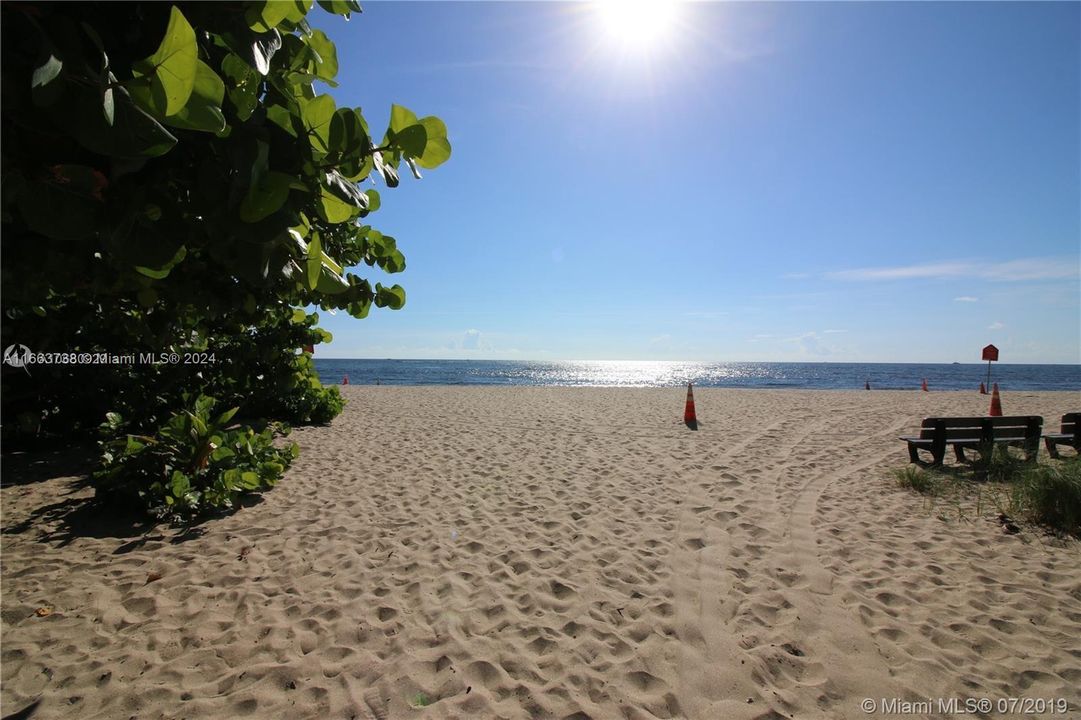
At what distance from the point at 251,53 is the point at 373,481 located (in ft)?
20.8

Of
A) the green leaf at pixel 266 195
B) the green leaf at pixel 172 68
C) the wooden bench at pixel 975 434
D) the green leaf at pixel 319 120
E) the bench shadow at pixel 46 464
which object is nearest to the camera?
the green leaf at pixel 172 68

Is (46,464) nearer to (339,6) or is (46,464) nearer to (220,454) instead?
(220,454)

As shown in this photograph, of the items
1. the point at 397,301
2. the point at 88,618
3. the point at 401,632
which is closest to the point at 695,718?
the point at 401,632

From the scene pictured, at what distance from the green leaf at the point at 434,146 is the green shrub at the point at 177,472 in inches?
205

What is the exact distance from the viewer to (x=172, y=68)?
2.79 feet

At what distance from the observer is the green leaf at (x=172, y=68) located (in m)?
0.83

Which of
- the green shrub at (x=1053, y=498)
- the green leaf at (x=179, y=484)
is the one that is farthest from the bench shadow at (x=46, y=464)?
the green shrub at (x=1053, y=498)

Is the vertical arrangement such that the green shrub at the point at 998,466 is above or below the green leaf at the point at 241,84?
below

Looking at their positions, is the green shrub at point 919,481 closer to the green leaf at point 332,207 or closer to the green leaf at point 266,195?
the green leaf at point 332,207

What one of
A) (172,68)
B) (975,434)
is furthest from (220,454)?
(975,434)

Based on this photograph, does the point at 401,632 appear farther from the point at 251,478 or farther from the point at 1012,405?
the point at 1012,405

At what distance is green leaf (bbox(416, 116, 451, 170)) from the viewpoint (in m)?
1.25

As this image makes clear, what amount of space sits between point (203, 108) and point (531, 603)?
142 inches

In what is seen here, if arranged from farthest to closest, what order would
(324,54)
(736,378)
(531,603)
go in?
(736,378) → (531,603) → (324,54)
